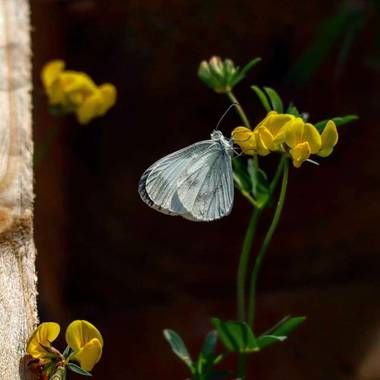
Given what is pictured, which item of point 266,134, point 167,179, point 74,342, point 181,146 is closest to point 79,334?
point 74,342

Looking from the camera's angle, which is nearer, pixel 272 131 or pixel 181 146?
pixel 272 131

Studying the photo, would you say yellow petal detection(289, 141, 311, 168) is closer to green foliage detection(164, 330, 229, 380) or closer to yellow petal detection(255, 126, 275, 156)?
yellow petal detection(255, 126, 275, 156)

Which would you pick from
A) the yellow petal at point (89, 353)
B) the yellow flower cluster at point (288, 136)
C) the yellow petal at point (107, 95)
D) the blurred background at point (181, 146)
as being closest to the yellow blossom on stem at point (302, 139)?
the yellow flower cluster at point (288, 136)

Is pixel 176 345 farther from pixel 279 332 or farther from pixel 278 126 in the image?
pixel 278 126

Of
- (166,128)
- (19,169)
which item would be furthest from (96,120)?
(19,169)

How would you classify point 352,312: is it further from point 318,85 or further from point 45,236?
point 45,236

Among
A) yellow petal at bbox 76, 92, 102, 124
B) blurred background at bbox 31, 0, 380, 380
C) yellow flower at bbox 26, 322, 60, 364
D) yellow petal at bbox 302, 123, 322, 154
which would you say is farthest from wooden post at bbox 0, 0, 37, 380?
blurred background at bbox 31, 0, 380, 380

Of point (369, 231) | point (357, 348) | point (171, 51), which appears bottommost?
point (357, 348)
